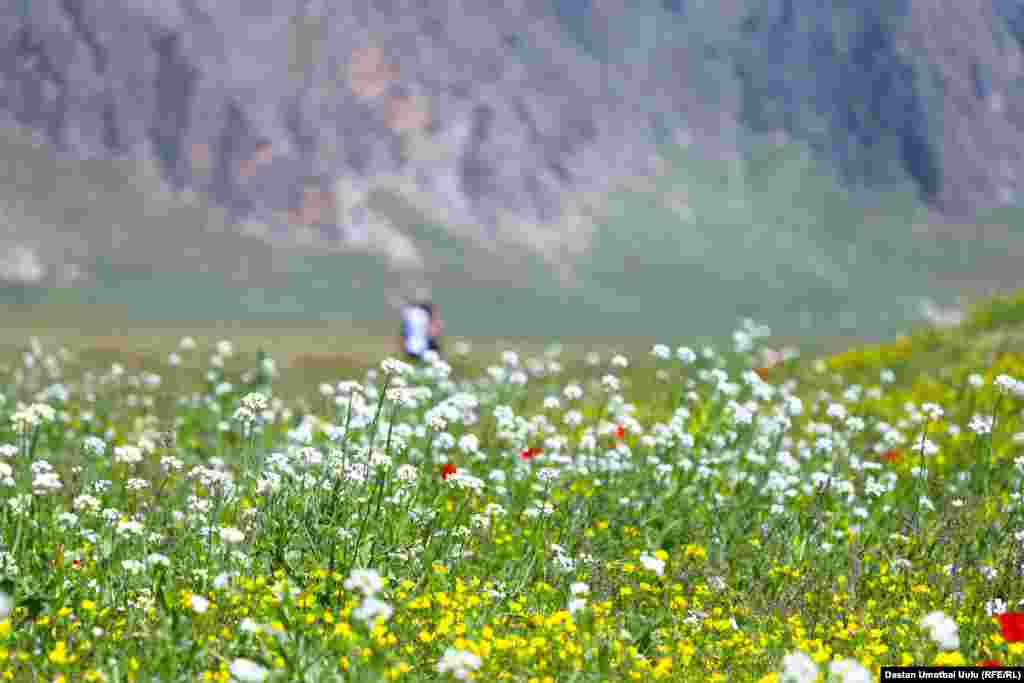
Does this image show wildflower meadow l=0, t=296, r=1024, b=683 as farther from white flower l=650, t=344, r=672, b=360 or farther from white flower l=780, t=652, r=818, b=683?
white flower l=650, t=344, r=672, b=360

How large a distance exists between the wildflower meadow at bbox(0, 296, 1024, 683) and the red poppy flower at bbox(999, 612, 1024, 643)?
0.01 metres

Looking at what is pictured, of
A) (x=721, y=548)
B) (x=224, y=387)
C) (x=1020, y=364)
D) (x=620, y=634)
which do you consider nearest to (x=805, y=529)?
(x=721, y=548)

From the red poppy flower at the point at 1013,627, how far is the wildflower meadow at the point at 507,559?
0.01 metres

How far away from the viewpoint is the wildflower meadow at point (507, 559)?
7953 mm

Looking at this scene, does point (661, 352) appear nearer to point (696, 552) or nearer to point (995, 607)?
point (696, 552)

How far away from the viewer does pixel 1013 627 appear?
7.67 m

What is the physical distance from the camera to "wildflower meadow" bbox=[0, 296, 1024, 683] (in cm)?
795

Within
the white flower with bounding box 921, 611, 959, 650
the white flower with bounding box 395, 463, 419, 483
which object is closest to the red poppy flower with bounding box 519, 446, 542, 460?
the white flower with bounding box 395, 463, 419, 483

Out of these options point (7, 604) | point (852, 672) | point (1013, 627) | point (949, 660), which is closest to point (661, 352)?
point (1013, 627)

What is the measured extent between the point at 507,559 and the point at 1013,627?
12.0 feet

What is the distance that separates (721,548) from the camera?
35.4 feet

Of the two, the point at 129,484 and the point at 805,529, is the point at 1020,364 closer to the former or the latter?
the point at 805,529

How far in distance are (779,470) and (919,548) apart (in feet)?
5.89

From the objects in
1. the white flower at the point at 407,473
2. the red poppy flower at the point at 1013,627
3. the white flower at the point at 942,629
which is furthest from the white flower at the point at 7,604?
the red poppy flower at the point at 1013,627
